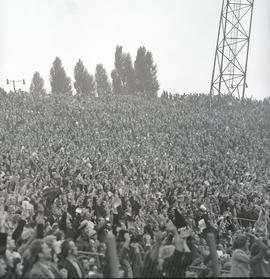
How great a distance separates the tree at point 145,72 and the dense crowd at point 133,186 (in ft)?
114

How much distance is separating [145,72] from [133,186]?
5814 centimetres

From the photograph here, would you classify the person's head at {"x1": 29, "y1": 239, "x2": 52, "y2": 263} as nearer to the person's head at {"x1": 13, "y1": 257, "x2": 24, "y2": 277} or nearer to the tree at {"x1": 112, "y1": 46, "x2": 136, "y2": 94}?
the person's head at {"x1": 13, "y1": 257, "x2": 24, "y2": 277}

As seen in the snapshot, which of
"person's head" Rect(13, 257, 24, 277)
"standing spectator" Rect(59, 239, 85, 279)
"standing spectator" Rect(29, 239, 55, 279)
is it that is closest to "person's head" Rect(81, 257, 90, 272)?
"standing spectator" Rect(59, 239, 85, 279)

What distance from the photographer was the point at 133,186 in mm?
27578

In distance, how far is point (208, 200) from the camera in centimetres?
2500

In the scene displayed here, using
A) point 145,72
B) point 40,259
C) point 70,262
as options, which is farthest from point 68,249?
point 145,72

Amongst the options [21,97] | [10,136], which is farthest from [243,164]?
[21,97]

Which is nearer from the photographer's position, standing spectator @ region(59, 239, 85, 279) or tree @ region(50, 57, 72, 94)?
standing spectator @ region(59, 239, 85, 279)

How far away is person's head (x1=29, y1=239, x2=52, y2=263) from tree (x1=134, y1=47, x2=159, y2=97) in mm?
75105

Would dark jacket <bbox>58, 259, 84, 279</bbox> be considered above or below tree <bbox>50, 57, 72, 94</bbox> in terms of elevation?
below

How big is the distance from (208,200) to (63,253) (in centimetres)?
1532

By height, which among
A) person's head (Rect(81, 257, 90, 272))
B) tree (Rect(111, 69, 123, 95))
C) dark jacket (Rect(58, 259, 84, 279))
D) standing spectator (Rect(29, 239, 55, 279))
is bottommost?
person's head (Rect(81, 257, 90, 272))

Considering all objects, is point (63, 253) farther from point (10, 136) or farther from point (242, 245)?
point (10, 136)

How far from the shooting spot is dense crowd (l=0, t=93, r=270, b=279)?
10.2m
